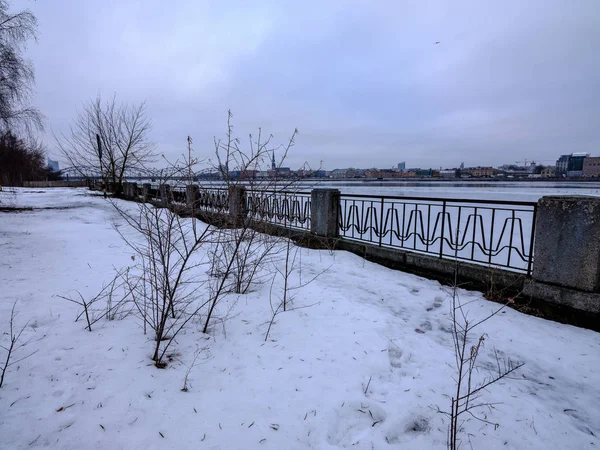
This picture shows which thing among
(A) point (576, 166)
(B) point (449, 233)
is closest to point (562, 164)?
(A) point (576, 166)

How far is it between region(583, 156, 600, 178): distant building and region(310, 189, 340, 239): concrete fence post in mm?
91712

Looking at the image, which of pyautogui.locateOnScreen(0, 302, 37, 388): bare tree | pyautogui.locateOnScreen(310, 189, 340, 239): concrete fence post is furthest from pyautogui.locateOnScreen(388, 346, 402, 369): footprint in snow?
pyautogui.locateOnScreen(310, 189, 340, 239): concrete fence post

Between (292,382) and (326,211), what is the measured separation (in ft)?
16.7

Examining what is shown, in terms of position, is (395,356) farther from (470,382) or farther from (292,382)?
(292,382)

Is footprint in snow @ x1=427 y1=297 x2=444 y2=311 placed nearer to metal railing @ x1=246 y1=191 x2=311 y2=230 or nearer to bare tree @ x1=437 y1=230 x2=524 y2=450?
bare tree @ x1=437 y1=230 x2=524 y2=450

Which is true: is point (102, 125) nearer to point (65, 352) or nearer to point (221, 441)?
point (65, 352)

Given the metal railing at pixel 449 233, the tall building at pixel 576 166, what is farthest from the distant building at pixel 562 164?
the metal railing at pixel 449 233

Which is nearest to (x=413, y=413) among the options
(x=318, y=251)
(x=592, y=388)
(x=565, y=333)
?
(x=592, y=388)

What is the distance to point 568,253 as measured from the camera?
11.9 feet

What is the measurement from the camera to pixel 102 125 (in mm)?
20516

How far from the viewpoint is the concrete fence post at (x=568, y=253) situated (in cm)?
345

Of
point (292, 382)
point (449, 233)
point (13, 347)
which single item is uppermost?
point (449, 233)

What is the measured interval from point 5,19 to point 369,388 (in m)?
15.7

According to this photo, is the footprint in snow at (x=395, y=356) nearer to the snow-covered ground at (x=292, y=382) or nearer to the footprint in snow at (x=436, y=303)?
the snow-covered ground at (x=292, y=382)
